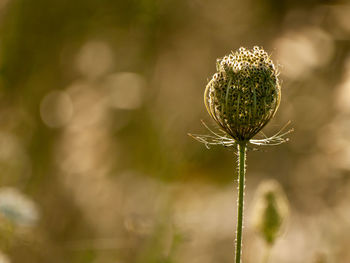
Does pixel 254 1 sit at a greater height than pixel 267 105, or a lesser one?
greater

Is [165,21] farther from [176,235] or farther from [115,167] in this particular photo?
[176,235]

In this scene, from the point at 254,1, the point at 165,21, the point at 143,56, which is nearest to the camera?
the point at 143,56

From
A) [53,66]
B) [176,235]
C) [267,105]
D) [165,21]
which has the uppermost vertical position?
[165,21]

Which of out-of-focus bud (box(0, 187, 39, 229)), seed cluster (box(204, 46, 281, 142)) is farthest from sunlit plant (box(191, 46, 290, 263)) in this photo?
out-of-focus bud (box(0, 187, 39, 229))

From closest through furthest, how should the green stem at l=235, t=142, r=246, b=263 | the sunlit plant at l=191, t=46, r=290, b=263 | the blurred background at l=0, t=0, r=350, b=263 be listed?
the green stem at l=235, t=142, r=246, b=263 < the sunlit plant at l=191, t=46, r=290, b=263 < the blurred background at l=0, t=0, r=350, b=263

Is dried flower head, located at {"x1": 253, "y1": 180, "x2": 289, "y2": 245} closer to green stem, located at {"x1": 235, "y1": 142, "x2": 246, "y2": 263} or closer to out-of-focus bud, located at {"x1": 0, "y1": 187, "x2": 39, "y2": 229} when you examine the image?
green stem, located at {"x1": 235, "y1": 142, "x2": 246, "y2": 263}

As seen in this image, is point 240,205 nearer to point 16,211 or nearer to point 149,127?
point 16,211

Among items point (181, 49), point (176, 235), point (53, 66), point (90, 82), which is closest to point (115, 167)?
point (90, 82)

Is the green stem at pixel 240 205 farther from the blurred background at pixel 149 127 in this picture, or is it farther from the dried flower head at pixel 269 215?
the blurred background at pixel 149 127

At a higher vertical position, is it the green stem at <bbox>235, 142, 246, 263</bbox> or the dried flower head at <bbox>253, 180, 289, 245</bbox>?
the green stem at <bbox>235, 142, 246, 263</bbox>
